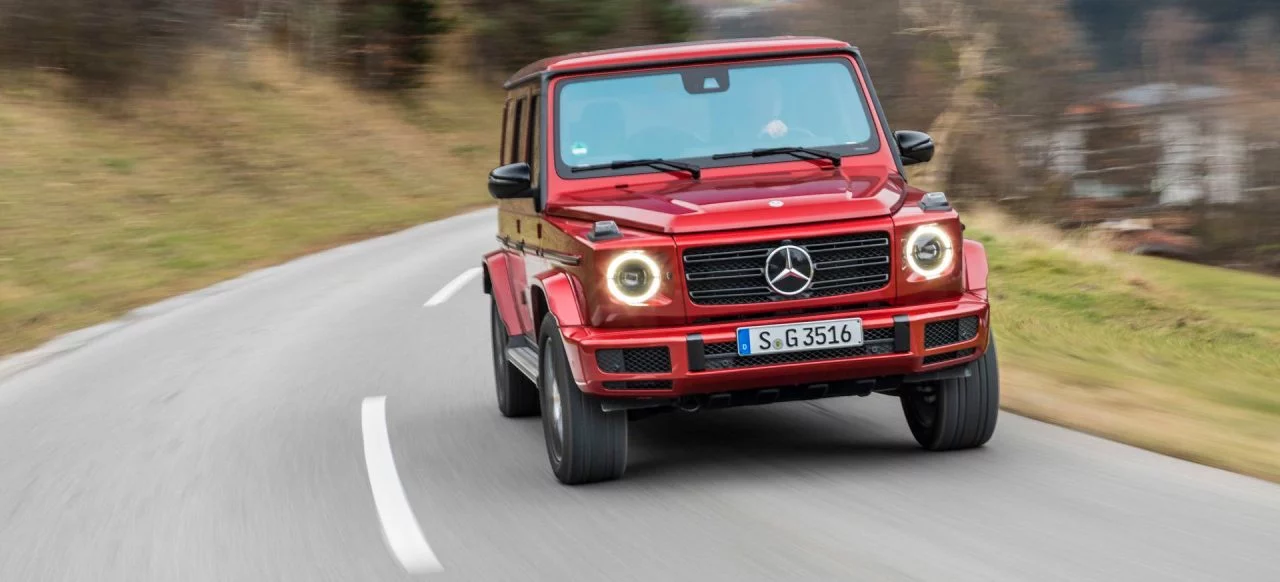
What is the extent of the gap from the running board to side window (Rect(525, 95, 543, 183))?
85 cm

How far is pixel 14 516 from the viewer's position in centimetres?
659

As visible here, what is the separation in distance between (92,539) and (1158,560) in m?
3.90

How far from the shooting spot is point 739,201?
6363 mm

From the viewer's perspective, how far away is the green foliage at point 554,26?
5016cm

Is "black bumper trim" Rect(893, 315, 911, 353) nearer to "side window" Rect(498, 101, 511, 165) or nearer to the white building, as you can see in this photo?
"side window" Rect(498, 101, 511, 165)

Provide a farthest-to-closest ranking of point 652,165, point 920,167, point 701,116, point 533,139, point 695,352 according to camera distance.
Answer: point 920,167, point 533,139, point 701,116, point 652,165, point 695,352

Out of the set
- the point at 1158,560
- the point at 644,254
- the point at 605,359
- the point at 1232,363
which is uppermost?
the point at 644,254

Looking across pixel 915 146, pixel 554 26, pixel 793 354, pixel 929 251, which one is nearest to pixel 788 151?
pixel 915 146

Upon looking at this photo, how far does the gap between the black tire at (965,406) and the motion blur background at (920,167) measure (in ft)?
15.9

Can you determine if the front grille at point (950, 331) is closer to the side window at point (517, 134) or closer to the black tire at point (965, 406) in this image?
the black tire at point (965, 406)

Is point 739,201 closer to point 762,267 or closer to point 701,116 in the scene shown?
point 762,267

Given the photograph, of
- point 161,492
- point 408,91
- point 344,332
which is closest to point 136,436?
point 161,492

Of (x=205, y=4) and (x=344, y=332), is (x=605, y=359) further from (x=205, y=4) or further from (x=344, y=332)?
(x=205, y=4)

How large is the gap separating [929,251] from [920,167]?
23.3 m
